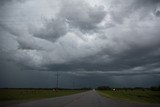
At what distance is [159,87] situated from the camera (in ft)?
559

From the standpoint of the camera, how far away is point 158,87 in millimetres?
171625

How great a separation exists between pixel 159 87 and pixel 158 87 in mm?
1289
